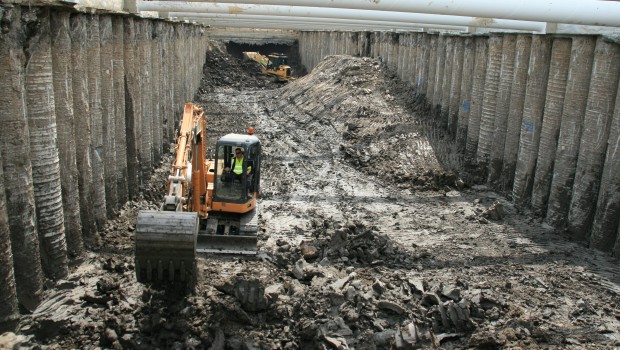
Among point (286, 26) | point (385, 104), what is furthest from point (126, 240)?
point (286, 26)

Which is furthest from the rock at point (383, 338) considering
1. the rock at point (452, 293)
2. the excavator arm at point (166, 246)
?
the excavator arm at point (166, 246)

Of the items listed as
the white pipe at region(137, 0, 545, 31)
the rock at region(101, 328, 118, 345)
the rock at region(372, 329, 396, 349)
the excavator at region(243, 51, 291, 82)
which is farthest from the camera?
the excavator at region(243, 51, 291, 82)

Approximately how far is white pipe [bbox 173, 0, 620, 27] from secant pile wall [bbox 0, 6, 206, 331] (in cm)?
375

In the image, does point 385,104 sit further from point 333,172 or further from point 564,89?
point 564,89

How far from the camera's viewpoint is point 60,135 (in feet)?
33.3

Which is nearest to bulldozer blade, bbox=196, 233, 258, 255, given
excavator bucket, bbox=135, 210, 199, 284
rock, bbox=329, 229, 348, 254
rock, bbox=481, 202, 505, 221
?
rock, bbox=329, 229, 348, 254

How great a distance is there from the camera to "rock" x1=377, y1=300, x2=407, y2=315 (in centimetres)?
927

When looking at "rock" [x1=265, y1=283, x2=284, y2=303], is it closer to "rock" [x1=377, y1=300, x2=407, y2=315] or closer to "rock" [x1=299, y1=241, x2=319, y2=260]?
"rock" [x1=377, y1=300, x2=407, y2=315]

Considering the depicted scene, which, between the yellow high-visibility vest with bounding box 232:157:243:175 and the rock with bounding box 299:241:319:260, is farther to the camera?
the yellow high-visibility vest with bounding box 232:157:243:175

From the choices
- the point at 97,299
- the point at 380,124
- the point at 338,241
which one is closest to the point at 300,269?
the point at 338,241

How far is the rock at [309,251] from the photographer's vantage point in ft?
38.6

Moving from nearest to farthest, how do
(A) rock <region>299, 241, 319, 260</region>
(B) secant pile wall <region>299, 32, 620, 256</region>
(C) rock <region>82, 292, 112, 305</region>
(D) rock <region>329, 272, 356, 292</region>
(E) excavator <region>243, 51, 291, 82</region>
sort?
(C) rock <region>82, 292, 112, 305</region>
(D) rock <region>329, 272, 356, 292</region>
(A) rock <region>299, 241, 319, 260</region>
(B) secant pile wall <region>299, 32, 620, 256</region>
(E) excavator <region>243, 51, 291, 82</region>

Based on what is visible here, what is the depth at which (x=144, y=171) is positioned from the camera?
1577 cm

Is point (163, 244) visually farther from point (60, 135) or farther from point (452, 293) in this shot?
point (452, 293)
